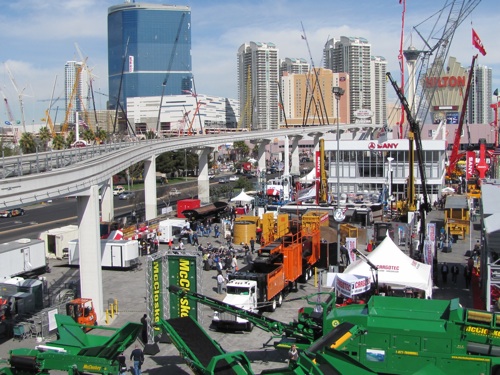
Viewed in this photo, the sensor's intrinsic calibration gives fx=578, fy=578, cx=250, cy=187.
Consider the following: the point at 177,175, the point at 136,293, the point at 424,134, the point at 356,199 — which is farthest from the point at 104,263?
the point at 424,134

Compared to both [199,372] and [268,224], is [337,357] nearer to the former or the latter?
[199,372]

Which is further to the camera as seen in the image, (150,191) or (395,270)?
(150,191)

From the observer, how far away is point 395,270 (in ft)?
63.9

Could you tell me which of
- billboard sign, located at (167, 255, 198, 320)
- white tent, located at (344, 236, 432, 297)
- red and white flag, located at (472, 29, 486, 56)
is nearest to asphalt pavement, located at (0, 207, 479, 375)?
billboard sign, located at (167, 255, 198, 320)

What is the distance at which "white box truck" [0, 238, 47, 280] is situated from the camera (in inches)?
980

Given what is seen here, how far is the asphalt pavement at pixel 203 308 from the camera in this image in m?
15.4

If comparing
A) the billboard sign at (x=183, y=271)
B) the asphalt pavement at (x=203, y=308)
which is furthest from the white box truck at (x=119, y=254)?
the billboard sign at (x=183, y=271)

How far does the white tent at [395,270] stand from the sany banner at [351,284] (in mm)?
987

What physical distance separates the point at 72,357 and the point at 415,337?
754cm

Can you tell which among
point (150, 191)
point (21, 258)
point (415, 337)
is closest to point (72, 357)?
point (415, 337)

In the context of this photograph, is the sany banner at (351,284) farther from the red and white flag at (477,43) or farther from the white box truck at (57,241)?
the red and white flag at (477,43)

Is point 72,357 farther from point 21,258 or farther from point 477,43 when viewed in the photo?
point 477,43

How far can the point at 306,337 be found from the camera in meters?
14.0

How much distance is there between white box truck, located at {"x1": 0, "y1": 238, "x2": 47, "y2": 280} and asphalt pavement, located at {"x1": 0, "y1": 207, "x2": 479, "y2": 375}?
927 millimetres
